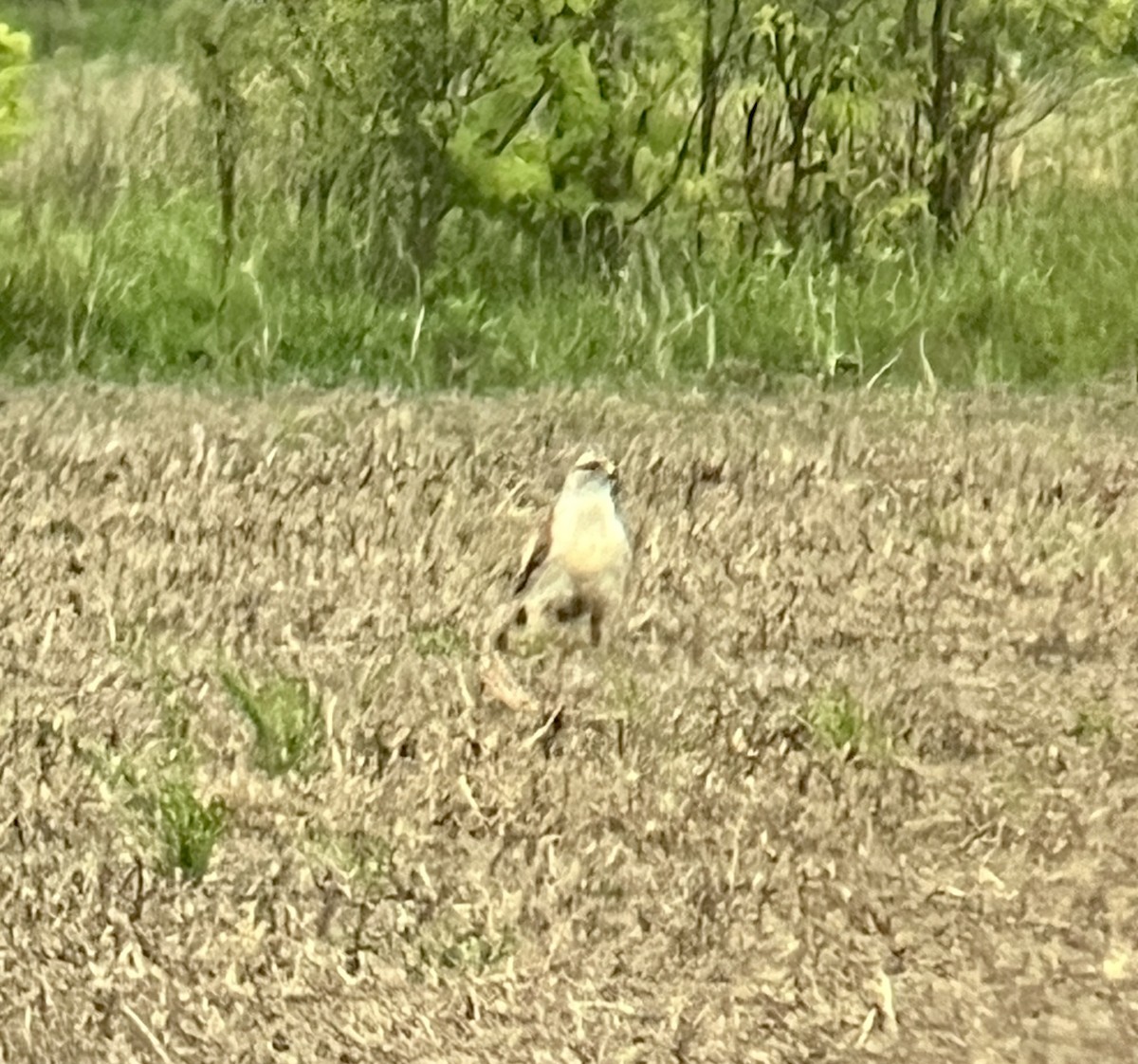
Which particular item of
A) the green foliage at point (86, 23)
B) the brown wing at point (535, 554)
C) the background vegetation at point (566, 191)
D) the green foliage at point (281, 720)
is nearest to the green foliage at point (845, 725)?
the brown wing at point (535, 554)

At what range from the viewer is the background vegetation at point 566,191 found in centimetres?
209

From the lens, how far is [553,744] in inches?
53.9

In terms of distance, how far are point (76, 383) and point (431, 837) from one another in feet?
3.44

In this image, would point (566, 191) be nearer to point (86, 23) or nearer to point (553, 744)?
point (86, 23)

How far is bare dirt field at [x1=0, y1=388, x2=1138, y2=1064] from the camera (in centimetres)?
110

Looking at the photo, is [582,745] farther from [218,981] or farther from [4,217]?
[4,217]

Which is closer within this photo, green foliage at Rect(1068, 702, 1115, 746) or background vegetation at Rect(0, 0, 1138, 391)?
green foliage at Rect(1068, 702, 1115, 746)

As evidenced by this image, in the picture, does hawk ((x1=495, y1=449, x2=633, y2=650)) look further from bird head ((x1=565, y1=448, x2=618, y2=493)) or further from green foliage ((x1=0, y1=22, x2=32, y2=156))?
green foliage ((x1=0, y1=22, x2=32, y2=156))

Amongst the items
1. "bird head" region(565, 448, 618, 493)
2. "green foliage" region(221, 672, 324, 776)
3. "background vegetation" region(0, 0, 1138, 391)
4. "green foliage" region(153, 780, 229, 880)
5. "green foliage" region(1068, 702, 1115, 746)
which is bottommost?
"green foliage" region(153, 780, 229, 880)

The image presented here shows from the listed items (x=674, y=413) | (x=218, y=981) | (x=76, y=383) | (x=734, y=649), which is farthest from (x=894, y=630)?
(x=76, y=383)

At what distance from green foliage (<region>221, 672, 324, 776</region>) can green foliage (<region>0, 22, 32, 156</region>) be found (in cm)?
96

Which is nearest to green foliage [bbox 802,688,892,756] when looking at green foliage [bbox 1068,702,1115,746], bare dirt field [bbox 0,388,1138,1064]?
bare dirt field [bbox 0,388,1138,1064]

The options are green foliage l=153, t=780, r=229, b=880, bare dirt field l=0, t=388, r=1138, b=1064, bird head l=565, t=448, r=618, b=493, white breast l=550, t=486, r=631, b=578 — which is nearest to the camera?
bare dirt field l=0, t=388, r=1138, b=1064

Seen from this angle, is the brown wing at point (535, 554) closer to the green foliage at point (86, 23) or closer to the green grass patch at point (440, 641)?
the green grass patch at point (440, 641)
